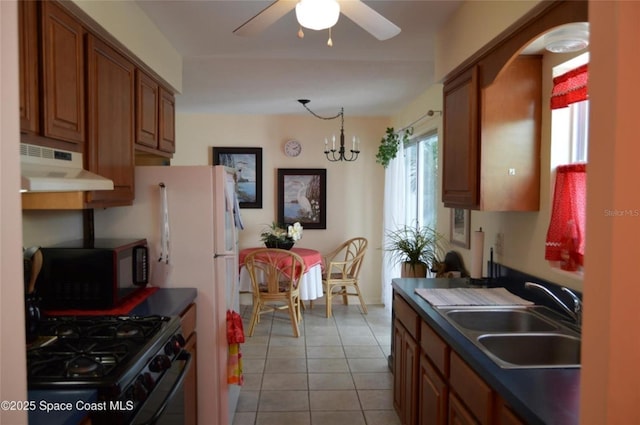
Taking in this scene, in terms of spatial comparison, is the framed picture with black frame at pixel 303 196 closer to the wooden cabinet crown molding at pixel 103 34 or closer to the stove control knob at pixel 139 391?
the wooden cabinet crown molding at pixel 103 34

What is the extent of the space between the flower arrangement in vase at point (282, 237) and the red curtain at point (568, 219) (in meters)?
3.09

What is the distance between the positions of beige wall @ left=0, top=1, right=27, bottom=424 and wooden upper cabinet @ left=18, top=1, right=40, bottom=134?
37.3 inches

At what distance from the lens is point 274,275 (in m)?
4.27

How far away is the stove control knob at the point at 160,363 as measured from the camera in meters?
1.53

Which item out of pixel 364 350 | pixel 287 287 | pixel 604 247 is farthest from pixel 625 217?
pixel 287 287

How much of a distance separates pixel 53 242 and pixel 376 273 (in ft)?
13.2

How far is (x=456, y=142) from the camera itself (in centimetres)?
236

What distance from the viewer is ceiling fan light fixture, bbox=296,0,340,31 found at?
1.43 m

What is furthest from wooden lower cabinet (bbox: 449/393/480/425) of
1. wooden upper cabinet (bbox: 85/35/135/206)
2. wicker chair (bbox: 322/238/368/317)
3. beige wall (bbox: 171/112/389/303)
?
beige wall (bbox: 171/112/389/303)

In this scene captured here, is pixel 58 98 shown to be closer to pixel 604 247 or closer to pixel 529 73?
pixel 604 247

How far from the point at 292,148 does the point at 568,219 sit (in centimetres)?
381

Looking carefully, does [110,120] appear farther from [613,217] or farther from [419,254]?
[419,254]

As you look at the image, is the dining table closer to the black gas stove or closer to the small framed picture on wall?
the small framed picture on wall

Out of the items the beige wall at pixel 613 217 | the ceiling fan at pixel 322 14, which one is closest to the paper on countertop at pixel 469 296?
the ceiling fan at pixel 322 14
